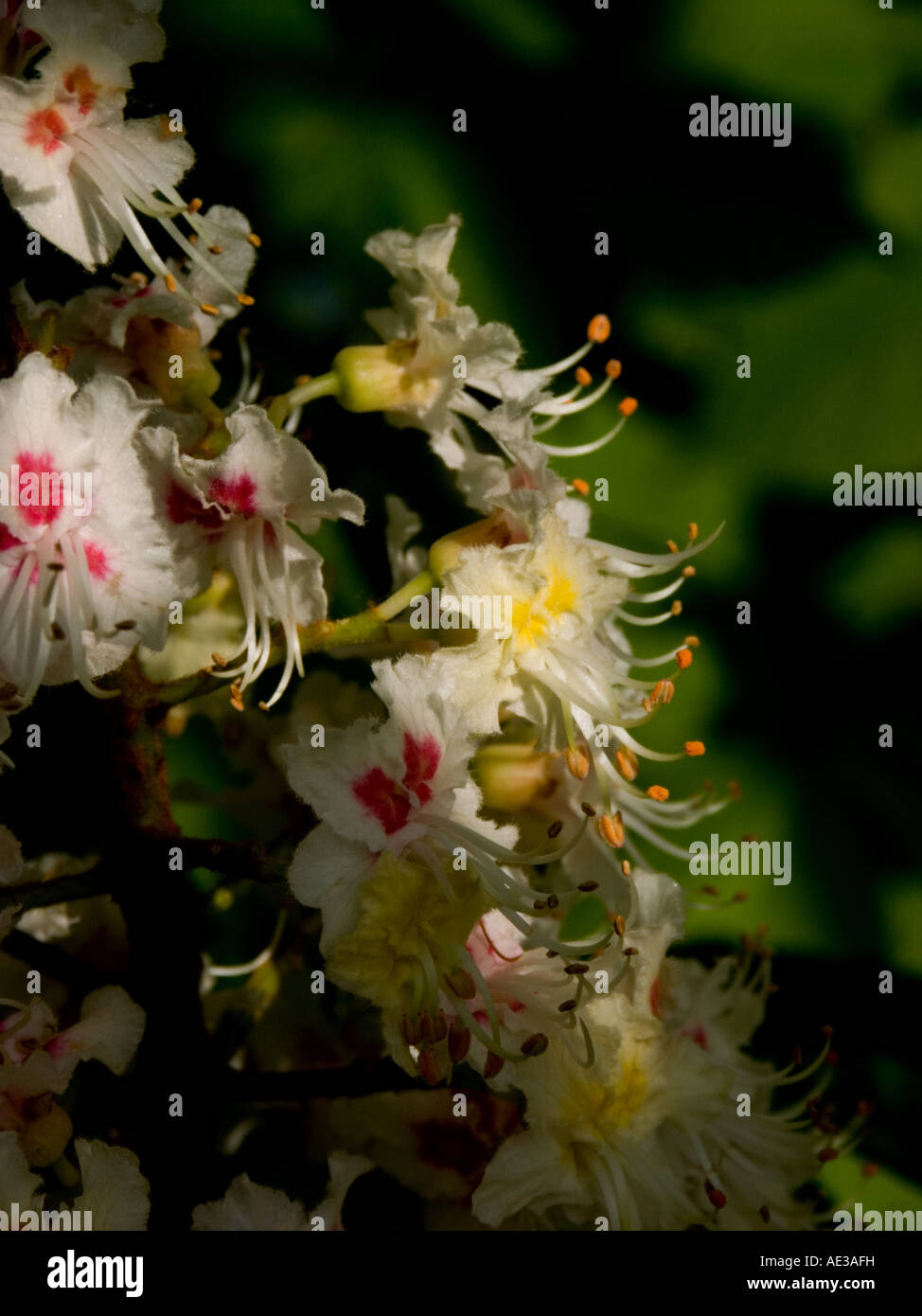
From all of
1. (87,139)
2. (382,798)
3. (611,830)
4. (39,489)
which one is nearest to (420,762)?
(382,798)

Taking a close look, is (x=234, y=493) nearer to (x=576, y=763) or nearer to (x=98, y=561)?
(x=98, y=561)

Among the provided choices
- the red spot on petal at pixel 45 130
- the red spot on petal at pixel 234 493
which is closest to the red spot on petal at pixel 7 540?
the red spot on petal at pixel 234 493

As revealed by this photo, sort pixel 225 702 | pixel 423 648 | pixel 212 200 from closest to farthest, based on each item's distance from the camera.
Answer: pixel 423 648 → pixel 225 702 → pixel 212 200

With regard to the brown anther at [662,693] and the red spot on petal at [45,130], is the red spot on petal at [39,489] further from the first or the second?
the brown anther at [662,693]

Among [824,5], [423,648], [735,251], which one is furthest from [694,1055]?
[824,5]

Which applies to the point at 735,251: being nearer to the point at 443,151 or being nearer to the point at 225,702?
the point at 443,151

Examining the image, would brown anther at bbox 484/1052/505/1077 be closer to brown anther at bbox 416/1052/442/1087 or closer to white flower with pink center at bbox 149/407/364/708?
brown anther at bbox 416/1052/442/1087
